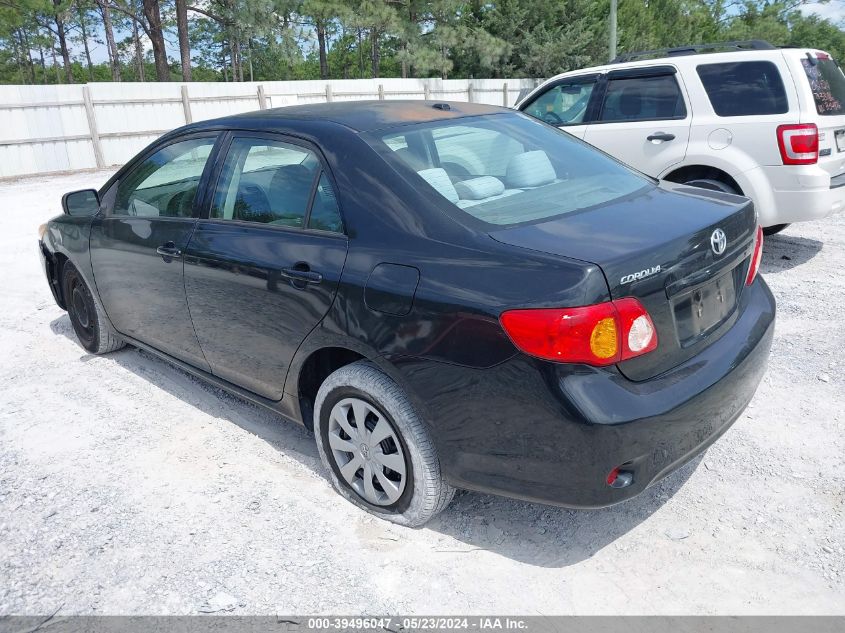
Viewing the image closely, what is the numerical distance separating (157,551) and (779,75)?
5.77m

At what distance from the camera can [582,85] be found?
7.20 meters

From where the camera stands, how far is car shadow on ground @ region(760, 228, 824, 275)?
6.24 meters

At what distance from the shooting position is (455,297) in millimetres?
2424

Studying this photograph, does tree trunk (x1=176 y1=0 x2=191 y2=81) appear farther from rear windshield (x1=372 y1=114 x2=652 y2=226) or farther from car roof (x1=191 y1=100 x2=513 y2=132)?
rear windshield (x1=372 y1=114 x2=652 y2=226)

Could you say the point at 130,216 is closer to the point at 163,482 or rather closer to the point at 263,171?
the point at 263,171

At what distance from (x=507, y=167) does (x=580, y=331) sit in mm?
1242

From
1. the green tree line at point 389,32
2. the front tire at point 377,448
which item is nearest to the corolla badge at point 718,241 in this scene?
the front tire at point 377,448

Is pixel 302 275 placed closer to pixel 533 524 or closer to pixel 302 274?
pixel 302 274

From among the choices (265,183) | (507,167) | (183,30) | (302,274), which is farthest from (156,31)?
(302,274)

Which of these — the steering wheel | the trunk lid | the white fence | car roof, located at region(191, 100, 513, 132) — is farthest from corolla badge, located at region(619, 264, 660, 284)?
the white fence

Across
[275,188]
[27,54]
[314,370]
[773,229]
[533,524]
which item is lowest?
[533,524]

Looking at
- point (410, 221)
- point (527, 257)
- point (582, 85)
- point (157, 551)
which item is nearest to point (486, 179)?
point (410, 221)

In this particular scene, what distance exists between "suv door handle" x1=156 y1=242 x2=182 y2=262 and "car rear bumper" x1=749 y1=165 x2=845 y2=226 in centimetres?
465

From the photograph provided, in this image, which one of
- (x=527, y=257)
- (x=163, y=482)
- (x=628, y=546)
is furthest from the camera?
(x=163, y=482)
